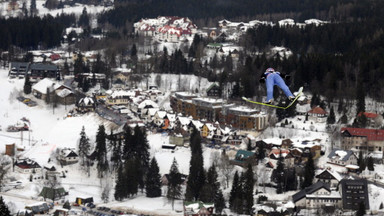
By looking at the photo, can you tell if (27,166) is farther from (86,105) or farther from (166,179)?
(86,105)

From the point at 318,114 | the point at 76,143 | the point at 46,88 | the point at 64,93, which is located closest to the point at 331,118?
the point at 318,114

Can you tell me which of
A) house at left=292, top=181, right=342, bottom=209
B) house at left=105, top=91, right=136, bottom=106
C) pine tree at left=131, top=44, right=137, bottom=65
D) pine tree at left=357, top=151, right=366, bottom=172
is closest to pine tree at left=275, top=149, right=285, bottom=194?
house at left=292, top=181, right=342, bottom=209

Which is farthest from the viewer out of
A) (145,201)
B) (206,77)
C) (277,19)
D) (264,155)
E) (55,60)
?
(277,19)

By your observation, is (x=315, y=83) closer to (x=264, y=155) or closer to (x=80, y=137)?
(x=264, y=155)

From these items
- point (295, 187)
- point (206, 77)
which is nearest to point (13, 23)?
point (206, 77)

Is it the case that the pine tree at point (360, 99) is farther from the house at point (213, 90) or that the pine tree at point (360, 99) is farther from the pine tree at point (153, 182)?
the pine tree at point (153, 182)

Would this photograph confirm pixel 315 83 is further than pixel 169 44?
No
